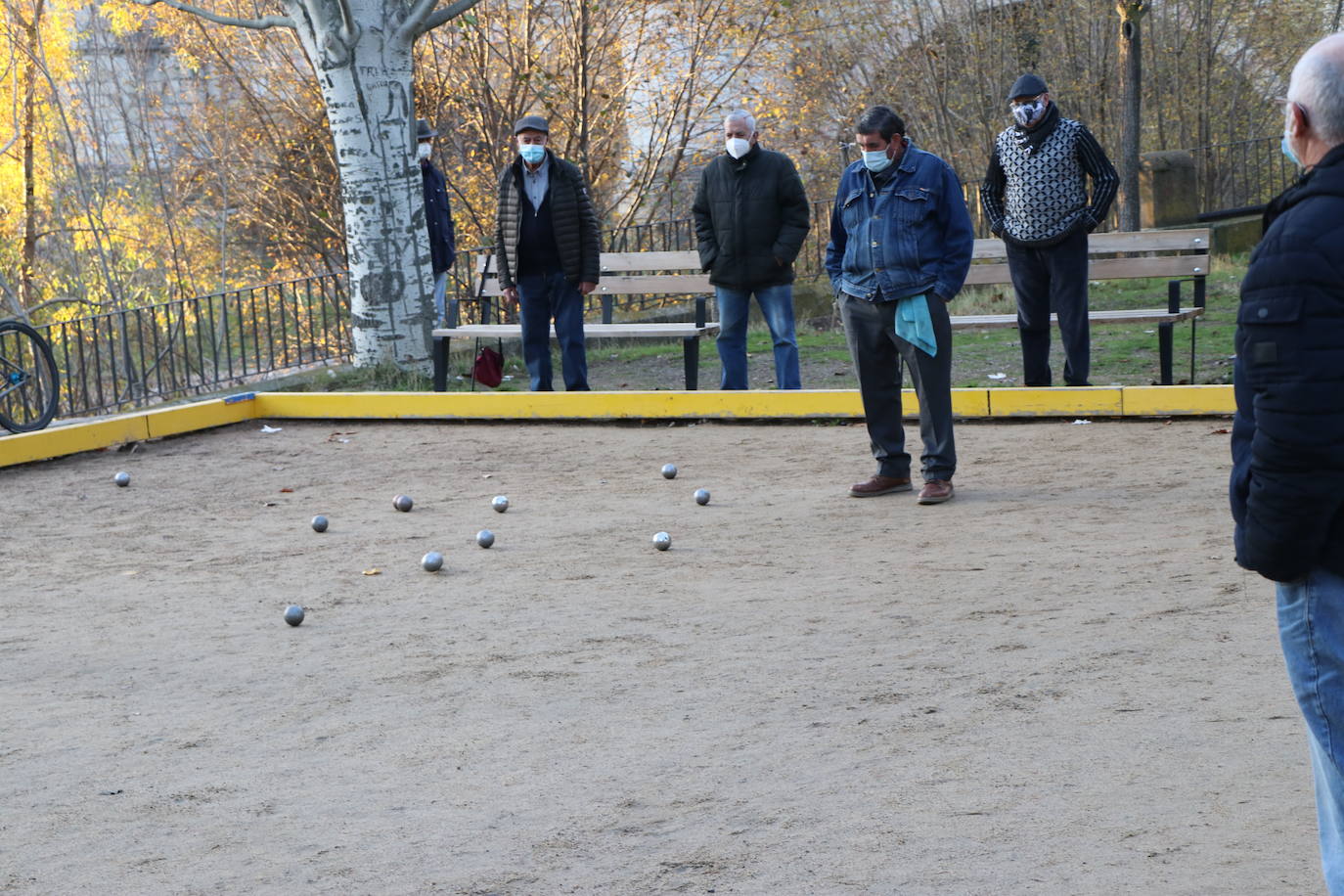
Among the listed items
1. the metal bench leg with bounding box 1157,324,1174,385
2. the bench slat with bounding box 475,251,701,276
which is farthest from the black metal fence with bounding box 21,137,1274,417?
the metal bench leg with bounding box 1157,324,1174,385

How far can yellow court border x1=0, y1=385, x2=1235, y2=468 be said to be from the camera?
9.90 metres

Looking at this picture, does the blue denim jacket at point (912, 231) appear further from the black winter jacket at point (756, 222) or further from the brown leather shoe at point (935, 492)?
the black winter jacket at point (756, 222)

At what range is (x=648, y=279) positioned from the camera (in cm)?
1388

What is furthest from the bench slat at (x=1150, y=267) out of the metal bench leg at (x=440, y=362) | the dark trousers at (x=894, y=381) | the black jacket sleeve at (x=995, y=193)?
the metal bench leg at (x=440, y=362)

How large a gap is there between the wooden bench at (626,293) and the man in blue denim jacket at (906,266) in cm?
361

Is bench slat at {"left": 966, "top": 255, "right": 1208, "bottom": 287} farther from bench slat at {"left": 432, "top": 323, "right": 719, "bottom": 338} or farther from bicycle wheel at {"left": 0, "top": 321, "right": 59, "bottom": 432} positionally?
bicycle wheel at {"left": 0, "top": 321, "right": 59, "bottom": 432}

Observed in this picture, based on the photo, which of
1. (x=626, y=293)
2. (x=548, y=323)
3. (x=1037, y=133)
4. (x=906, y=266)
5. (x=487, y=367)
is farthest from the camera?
(x=626, y=293)

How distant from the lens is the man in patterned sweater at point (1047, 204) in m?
9.82

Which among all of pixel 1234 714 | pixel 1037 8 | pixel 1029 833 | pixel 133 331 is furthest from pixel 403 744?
pixel 133 331

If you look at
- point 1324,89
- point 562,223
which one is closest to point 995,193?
point 562,223

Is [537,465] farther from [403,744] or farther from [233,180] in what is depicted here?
[233,180]

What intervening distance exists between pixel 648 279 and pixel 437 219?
211cm

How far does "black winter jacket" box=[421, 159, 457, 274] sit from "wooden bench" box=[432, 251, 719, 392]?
0.36 m

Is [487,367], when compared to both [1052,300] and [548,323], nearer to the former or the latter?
[548,323]
